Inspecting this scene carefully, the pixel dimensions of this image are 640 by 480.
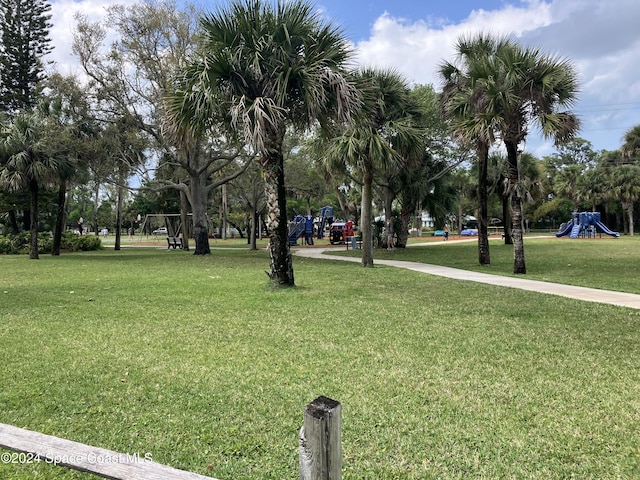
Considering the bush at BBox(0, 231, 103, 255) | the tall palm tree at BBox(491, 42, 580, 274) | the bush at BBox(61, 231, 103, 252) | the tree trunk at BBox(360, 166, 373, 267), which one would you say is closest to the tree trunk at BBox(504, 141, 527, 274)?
the tall palm tree at BBox(491, 42, 580, 274)

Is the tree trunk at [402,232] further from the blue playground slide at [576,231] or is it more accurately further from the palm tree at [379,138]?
the blue playground slide at [576,231]

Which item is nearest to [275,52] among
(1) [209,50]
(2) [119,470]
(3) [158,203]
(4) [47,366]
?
(1) [209,50]

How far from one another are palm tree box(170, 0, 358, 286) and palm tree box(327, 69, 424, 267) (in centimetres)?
352

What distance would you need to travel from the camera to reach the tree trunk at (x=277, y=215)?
9.58 metres

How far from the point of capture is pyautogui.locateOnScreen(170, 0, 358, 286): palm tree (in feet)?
29.9

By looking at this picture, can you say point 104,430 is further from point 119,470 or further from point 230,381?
point 119,470

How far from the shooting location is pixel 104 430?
318 centimetres

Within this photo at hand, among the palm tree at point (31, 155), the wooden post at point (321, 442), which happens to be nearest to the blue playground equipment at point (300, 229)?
the palm tree at point (31, 155)

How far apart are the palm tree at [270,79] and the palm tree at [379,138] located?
A: 3516 millimetres

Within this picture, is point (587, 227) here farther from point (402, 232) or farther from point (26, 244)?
point (26, 244)

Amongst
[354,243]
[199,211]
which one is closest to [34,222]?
[199,211]

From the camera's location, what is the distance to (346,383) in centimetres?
402

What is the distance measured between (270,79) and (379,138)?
469 cm

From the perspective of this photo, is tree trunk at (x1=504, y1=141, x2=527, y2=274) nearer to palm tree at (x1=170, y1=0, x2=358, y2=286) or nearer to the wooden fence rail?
palm tree at (x1=170, y1=0, x2=358, y2=286)
